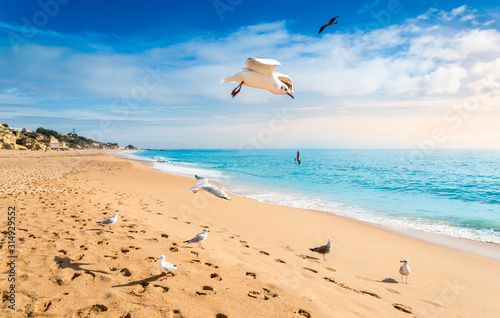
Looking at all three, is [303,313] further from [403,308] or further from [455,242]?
[455,242]

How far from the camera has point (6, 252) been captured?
209 inches

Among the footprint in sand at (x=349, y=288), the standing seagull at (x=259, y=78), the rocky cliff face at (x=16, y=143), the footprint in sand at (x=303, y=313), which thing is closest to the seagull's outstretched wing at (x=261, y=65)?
the standing seagull at (x=259, y=78)

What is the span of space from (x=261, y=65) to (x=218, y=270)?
3.92 m

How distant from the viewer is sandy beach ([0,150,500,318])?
3910 mm

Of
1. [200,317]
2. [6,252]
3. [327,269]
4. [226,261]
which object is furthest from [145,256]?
[327,269]

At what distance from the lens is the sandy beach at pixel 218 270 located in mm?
3910

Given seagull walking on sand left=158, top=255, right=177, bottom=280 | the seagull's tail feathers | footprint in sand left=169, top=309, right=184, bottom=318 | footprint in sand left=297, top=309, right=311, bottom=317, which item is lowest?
footprint in sand left=297, top=309, right=311, bottom=317

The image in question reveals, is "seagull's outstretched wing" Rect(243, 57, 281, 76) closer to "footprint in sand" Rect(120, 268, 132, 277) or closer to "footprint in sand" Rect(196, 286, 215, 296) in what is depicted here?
"footprint in sand" Rect(196, 286, 215, 296)

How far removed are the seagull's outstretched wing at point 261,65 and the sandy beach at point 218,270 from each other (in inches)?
128

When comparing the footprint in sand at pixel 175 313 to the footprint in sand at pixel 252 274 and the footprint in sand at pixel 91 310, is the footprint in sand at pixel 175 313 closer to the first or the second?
the footprint in sand at pixel 91 310

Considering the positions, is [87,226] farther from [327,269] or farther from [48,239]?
[327,269]

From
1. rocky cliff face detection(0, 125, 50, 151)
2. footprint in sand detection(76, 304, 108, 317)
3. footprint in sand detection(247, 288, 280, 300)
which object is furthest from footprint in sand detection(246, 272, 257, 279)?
rocky cliff face detection(0, 125, 50, 151)

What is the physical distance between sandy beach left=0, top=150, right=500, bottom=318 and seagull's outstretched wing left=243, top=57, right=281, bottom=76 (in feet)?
10.6

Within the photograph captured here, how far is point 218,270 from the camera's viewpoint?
507 cm
